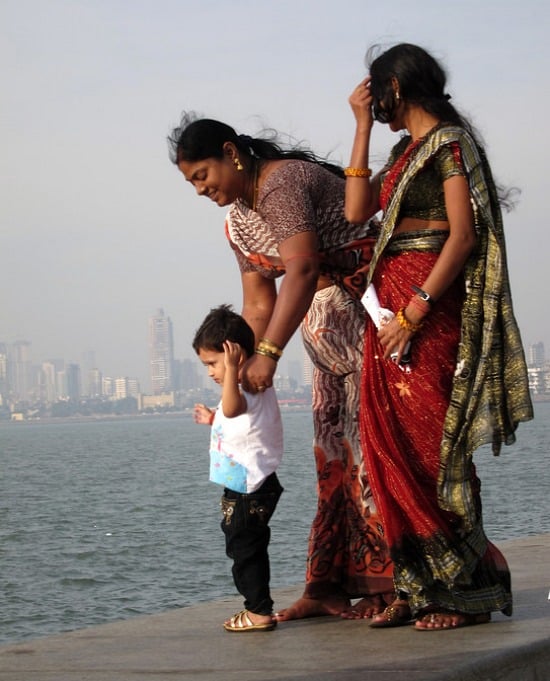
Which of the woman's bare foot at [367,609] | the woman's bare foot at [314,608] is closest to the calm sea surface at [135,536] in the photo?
the woman's bare foot at [314,608]

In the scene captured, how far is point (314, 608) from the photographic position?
4.23 m

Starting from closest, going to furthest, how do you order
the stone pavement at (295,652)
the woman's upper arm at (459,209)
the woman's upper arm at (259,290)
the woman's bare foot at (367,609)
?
the stone pavement at (295,652), the woman's upper arm at (459,209), the woman's bare foot at (367,609), the woman's upper arm at (259,290)

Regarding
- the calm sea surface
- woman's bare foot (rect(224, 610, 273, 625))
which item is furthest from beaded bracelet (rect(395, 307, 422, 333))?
the calm sea surface

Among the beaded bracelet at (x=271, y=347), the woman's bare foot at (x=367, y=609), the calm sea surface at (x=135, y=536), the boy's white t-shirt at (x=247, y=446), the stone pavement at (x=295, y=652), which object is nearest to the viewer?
the stone pavement at (x=295, y=652)

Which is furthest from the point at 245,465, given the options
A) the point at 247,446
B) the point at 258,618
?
the point at 258,618

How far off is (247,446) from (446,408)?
1.96 feet

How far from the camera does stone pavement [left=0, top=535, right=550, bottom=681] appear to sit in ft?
10.6

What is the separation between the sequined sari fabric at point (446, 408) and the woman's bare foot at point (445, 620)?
34mm

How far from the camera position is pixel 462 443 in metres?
3.81

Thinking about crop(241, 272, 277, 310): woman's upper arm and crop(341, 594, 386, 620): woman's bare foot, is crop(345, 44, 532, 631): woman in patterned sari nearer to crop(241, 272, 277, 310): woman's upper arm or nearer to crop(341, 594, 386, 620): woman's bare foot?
crop(341, 594, 386, 620): woman's bare foot

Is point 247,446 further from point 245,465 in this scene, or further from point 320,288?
point 320,288

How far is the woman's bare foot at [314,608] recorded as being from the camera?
4.19 m

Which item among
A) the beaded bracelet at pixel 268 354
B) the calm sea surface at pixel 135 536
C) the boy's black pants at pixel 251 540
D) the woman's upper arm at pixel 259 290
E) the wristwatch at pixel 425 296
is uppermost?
the woman's upper arm at pixel 259 290

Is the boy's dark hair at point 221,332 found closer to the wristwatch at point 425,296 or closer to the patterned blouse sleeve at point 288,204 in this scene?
the patterned blouse sleeve at point 288,204
